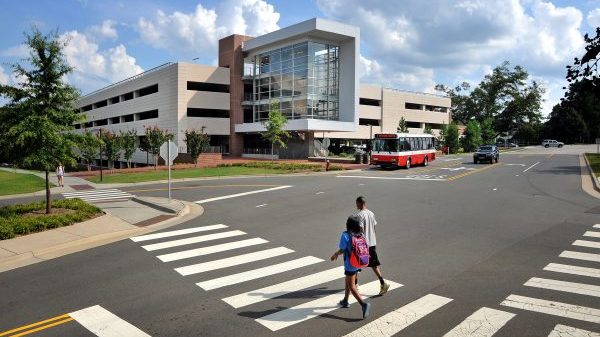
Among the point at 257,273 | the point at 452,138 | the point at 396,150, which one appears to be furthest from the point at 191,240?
the point at 452,138

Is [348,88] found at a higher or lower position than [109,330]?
higher

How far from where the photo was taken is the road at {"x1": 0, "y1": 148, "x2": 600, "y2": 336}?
6660 mm

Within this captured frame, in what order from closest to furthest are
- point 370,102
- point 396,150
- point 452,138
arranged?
point 396,150 < point 452,138 < point 370,102

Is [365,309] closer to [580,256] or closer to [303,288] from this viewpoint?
[303,288]

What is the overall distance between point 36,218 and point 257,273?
9327 mm

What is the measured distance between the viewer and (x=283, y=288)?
829 cm

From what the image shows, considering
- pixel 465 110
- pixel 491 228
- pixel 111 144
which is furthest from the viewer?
pixel 465 110

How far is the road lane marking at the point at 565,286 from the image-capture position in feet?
25.7

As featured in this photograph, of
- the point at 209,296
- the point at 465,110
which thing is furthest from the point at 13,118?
the point at 465,110

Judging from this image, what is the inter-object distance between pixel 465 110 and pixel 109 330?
4875 inches

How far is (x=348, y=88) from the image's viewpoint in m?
55.4

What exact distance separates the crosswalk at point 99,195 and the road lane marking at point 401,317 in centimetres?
1810

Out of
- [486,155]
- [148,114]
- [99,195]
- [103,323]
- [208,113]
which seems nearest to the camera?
[103,323]

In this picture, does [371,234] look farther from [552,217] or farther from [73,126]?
[73,126]
